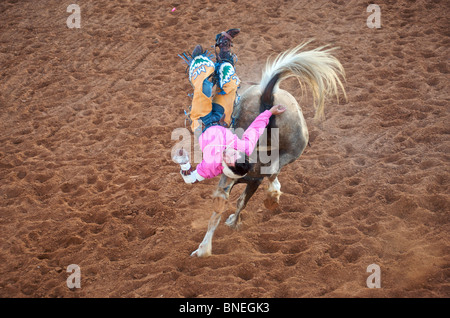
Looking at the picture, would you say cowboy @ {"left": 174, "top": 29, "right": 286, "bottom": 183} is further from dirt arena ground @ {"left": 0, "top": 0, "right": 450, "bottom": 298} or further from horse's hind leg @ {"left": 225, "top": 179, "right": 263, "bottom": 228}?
dirt arena ground @ {"left": 0, "top": 0, "right": 450, "bottom": 298}

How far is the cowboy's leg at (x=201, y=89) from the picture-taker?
11.0 ft

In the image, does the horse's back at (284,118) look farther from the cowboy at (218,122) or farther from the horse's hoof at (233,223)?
the horse's hoof at (233,223)

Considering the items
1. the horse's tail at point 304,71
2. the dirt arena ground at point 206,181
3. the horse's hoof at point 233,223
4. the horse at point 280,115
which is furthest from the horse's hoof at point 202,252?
the horse's tail at point 304,71

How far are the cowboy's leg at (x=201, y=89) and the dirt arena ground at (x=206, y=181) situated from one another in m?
1.23

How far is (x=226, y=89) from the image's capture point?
11.2 ft

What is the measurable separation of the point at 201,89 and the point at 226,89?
228mm

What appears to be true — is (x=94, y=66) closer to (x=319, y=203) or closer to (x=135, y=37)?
(x=135, y=37)

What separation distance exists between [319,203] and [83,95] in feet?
13.6

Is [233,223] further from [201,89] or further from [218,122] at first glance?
[201,89]

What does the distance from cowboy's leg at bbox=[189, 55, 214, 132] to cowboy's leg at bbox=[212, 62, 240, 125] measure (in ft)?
0.32

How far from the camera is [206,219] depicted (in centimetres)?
413

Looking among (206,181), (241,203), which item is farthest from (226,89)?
(206,181)

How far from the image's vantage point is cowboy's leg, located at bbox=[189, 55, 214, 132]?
131 inches

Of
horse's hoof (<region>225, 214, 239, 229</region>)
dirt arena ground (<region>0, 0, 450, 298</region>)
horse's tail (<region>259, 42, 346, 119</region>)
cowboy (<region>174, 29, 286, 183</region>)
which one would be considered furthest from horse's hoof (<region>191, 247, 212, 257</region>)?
horse's tail (<region>259, 42, 346, 119</region>)
